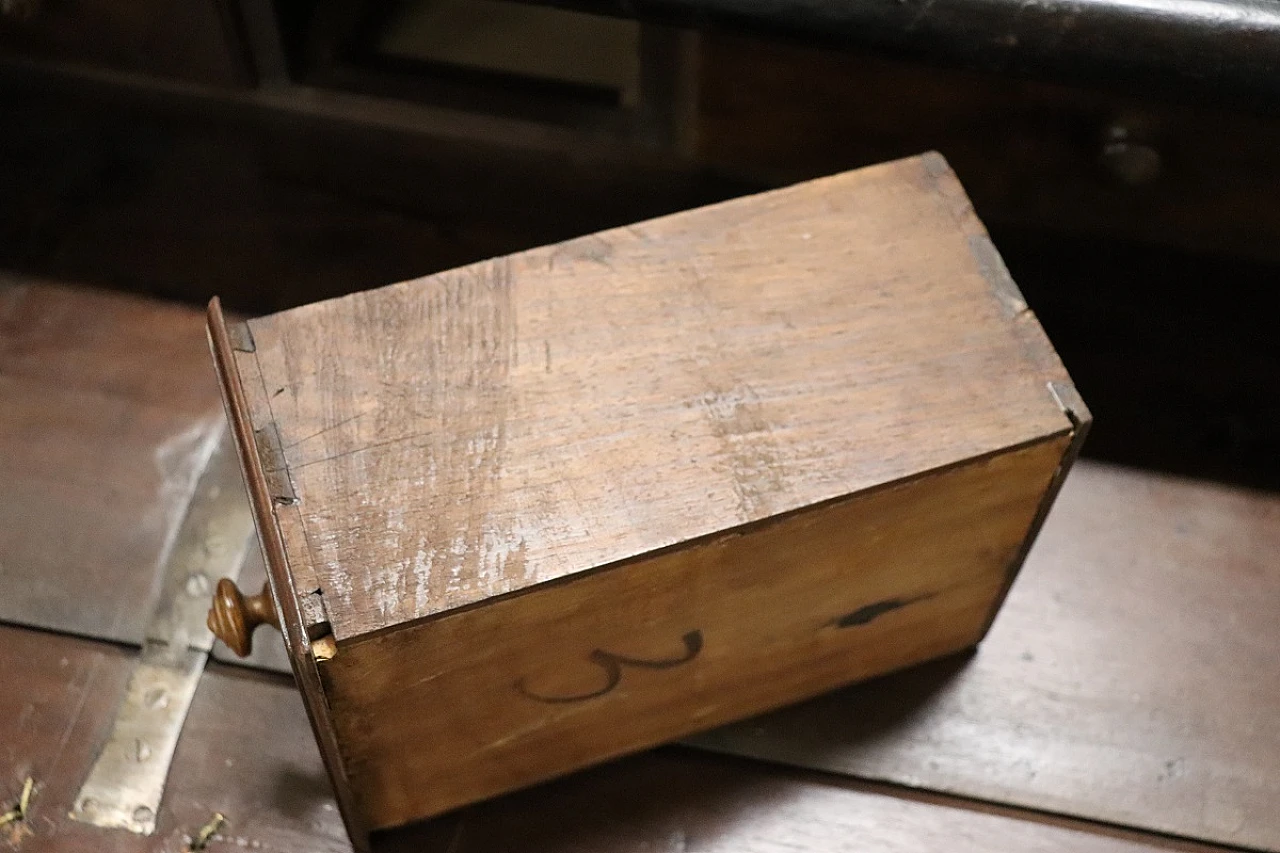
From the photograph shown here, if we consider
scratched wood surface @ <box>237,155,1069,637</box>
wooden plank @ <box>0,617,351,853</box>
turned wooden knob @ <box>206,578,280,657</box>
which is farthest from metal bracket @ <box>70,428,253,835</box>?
scratched wood surface @ <box>237,155,1069,637</box>

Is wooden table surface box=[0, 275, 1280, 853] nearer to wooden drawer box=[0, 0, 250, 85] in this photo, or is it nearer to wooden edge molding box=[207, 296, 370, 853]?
wooden edge molding box=[207, 296, 370, 853]

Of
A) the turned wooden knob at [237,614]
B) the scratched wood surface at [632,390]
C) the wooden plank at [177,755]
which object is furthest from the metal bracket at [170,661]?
the scratched wood surface at [632,390]

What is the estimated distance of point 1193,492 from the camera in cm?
118

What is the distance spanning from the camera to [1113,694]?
1.07 m

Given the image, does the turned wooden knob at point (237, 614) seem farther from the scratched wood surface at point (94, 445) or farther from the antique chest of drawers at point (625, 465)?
the scratched wood surface at point (94, 445)

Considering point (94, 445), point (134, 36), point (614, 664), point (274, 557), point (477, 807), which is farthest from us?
point (134, 36)

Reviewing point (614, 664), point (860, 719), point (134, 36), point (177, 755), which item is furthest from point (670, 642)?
point (134, 36)

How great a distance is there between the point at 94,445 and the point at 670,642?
634 millimetres

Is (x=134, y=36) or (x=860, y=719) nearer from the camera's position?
(x=860, y=719)

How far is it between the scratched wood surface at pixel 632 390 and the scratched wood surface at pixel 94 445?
0.38 m

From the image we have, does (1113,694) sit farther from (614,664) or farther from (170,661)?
(170,661)

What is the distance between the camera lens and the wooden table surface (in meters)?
0.99

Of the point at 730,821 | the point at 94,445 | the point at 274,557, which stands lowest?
the point at 730,821

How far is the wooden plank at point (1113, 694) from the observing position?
1022 millimetres
